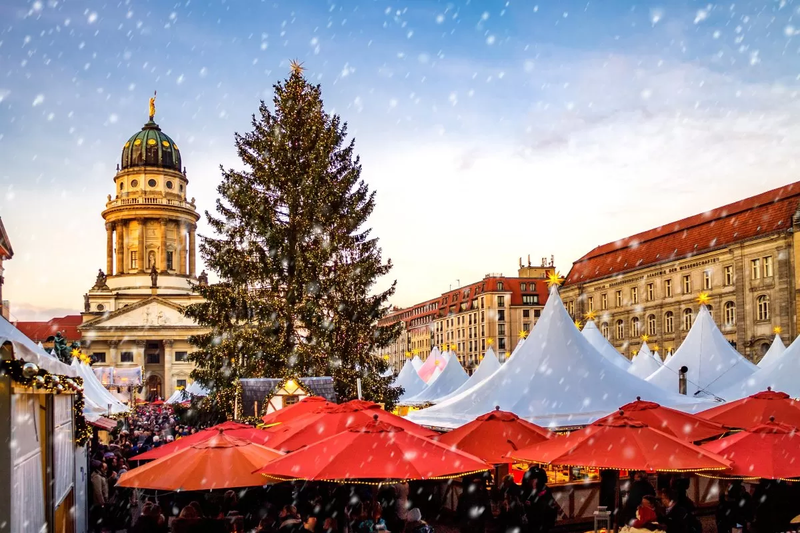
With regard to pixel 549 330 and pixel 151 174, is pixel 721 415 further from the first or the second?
pixel 151 174

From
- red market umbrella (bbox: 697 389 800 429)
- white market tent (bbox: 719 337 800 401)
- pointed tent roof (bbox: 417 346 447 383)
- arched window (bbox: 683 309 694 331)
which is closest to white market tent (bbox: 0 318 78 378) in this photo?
red market umbrella (bbox: 697 389 800 429)

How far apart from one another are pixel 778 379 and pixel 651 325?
41883 millimetres

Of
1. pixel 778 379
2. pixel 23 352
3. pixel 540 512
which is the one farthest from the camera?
pixel 778 379

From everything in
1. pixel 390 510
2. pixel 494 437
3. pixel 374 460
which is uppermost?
pixel 374 460

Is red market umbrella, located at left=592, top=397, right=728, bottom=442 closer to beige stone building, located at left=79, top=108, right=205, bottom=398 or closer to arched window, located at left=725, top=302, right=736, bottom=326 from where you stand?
arched window, located at left=725, top=302, right=736, bottom=326

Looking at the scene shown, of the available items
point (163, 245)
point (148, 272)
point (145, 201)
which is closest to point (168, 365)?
point (148, 272)

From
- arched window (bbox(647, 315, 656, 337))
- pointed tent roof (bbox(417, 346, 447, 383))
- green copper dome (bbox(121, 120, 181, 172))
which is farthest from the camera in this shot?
green copper dome (bbox(121, 120, 181, 172))

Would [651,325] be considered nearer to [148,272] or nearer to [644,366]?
[644,366]

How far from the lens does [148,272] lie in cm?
9525

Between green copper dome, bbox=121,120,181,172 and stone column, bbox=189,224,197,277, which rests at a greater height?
green copper dome, bbox=121,120,181,172

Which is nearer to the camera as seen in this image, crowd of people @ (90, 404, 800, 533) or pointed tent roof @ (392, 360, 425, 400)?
crowd of people @ (90, 404, 800, 533)

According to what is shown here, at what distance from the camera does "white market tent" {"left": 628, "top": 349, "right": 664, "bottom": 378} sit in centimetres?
3569

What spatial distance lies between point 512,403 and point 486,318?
85.5 metres

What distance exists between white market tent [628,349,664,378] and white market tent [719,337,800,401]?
28.4 feet
